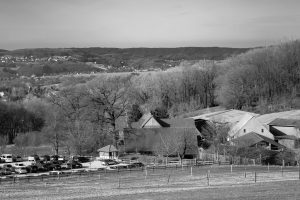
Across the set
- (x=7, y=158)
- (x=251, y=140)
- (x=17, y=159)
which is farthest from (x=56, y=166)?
(x=251, y=140)

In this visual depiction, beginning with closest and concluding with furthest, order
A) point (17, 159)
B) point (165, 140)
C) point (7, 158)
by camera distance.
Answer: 1. point (7, 158)
2. point (165, 140)
3. point (17, 159)

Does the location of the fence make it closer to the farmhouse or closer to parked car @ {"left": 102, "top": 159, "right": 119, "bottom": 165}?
parked car @ {"left": 102, "top": 159, "right": 119, "bottom": 165}

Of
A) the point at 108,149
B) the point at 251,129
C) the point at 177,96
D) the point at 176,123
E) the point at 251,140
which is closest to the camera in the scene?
the point at 251,140

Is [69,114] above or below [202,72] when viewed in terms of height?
below

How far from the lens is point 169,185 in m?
44.9

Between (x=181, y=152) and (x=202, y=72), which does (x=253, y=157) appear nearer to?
(x=181, y=152)

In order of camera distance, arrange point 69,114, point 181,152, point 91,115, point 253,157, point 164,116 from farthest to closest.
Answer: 1. point 164,116
2. point 69,114
3. point 91,115
4. point 181,152
5. point 253,157

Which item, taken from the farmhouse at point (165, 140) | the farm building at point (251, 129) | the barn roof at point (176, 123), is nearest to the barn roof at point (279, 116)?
the farm building at point (251, 129)

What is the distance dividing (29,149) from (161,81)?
5602cm

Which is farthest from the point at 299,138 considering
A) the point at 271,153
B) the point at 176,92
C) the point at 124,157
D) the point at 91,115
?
the point at 176,92

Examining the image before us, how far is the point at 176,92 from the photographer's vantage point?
132500 mm

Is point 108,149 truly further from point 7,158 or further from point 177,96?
point 177,96

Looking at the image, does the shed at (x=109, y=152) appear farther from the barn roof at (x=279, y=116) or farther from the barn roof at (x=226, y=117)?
the barn roof at (x=279, y=116)

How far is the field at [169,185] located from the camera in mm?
36969
